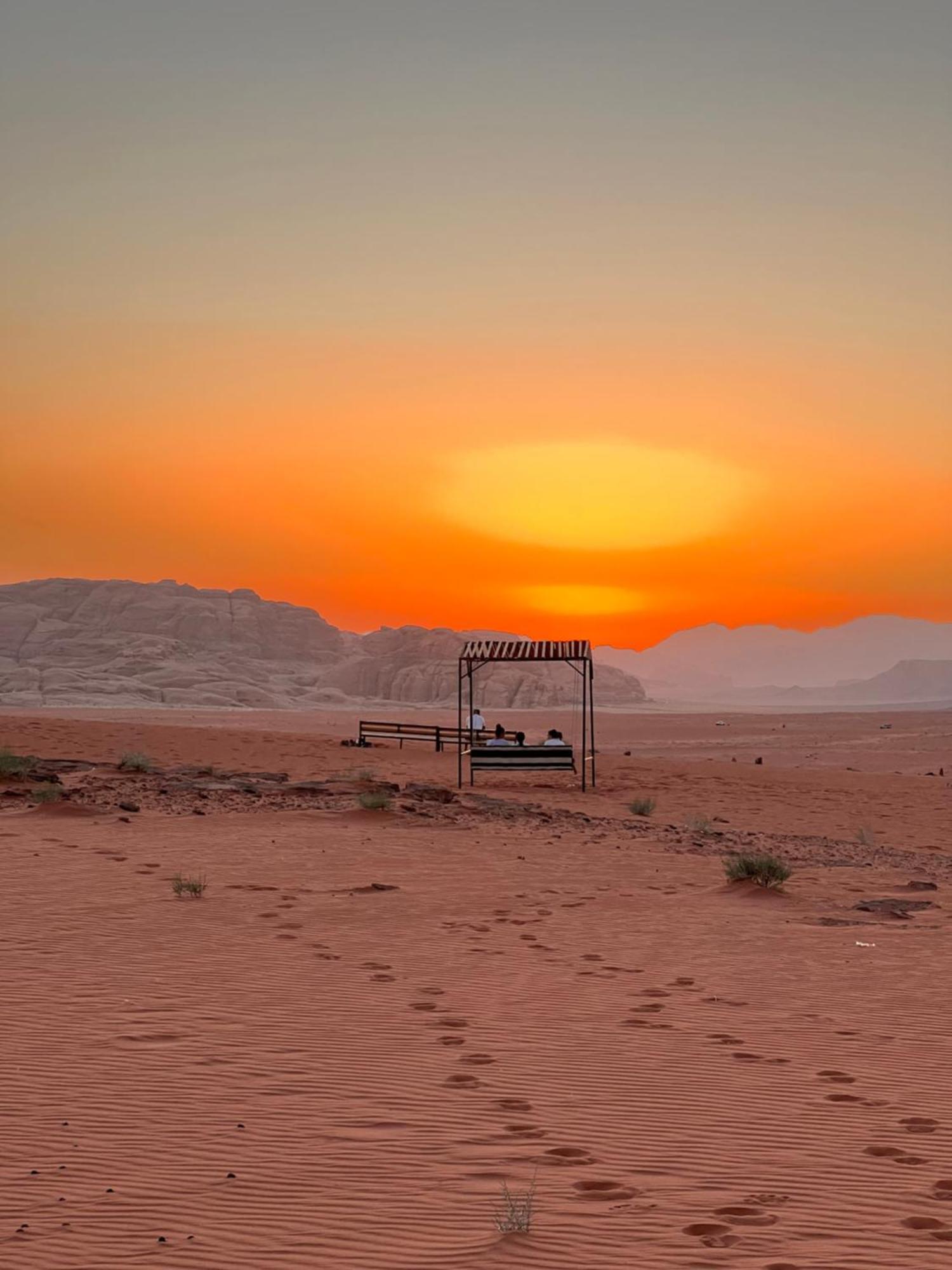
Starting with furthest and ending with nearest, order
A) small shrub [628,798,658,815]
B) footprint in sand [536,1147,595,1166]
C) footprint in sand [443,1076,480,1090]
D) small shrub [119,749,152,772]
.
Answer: small shrub [119,749,152,772] → small shrub [628,798,658,815] → footprint in sand [443,1076,480,1090] → footprint in sand [536,1147,595,1166]

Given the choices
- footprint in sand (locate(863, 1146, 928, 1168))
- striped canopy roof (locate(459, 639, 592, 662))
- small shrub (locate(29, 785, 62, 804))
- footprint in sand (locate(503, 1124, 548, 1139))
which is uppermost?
striped canopy roof (locate(459, 639, 592, 662))

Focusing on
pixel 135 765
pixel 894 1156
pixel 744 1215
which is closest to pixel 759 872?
pixel 894 1156

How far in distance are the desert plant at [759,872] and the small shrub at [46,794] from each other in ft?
39.2

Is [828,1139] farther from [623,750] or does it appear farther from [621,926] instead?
[623,750]

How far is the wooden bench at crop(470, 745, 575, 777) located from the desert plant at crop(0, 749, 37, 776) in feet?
32.9

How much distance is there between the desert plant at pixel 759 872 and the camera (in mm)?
15180

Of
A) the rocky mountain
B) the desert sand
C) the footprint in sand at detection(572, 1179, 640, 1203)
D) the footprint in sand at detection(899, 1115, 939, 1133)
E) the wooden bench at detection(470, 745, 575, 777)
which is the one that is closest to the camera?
the desert sand

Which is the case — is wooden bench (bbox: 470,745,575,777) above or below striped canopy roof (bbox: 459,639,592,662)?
below

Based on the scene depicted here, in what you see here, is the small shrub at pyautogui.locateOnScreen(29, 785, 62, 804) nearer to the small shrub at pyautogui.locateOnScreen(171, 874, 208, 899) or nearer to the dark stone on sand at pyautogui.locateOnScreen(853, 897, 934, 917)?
the small shrub at pyautogui.locateOnScreen(171, 874, 208, 899)

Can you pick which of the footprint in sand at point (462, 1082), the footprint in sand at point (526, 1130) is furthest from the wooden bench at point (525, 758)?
the footprint in sand at point (526, 1130)

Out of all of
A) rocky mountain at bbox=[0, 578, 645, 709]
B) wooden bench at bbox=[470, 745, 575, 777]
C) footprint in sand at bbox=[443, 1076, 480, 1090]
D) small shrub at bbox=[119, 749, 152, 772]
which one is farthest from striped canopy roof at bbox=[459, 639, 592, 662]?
rocky mountain at bbox=[0, 578, 645, 709]

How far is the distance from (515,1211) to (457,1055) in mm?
2685

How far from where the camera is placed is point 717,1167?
566 cm

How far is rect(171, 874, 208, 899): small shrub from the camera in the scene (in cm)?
1303
